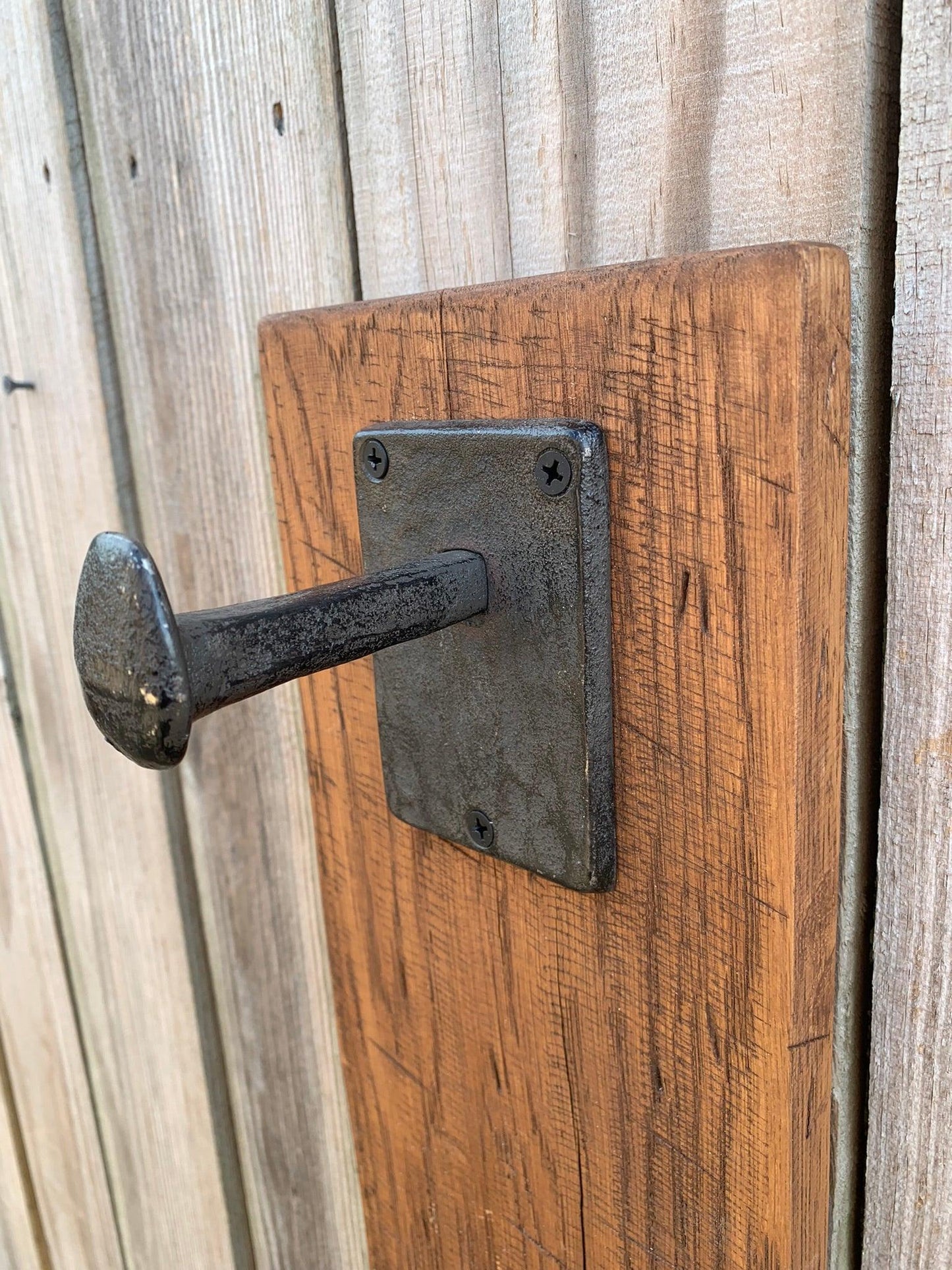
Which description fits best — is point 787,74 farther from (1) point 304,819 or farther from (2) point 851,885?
(1) point 304,819

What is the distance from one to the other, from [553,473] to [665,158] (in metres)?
0.11

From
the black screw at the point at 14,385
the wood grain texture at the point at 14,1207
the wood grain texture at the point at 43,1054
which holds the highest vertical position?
the black screw at the point at 14,385

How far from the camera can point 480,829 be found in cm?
38

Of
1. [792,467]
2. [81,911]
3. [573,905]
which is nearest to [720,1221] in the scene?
[573,905]

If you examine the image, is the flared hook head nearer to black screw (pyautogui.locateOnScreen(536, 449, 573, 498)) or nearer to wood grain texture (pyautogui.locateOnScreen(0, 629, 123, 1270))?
black screw (pyautogui.locateOnScreen(536, 449, 573, 498))

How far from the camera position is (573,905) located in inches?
14.3

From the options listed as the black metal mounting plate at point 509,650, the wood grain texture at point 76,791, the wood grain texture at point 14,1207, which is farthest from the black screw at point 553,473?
the wood grain texture at point 14,1207

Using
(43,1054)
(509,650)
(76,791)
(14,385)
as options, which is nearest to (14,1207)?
(43,1054)

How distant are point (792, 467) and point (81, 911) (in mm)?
590

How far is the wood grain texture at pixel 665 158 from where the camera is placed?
0.29 metres

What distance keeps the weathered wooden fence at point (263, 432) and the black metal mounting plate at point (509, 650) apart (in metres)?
0.08

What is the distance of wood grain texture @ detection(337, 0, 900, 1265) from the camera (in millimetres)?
294

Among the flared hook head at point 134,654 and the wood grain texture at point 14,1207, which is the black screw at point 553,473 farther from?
the wood grain texture at point 14,1207

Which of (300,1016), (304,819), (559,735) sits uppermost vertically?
(559,735)
